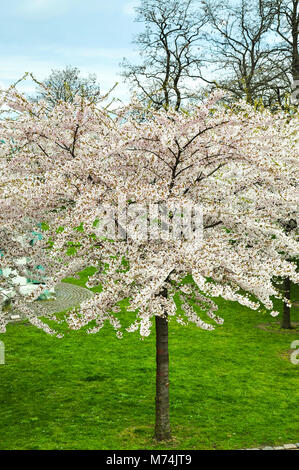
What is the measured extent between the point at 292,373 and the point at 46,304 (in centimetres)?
1024

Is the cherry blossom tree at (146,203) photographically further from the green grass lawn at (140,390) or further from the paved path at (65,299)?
the paved path at (65,299)

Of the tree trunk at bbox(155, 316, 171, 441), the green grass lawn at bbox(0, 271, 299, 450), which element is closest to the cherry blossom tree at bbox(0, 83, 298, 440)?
the tree trunk at bbox(155, 316, 171, 441)

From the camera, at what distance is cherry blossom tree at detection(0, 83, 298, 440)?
7086mm

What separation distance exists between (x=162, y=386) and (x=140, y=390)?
2.55m

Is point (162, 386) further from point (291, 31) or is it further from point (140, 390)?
point (291, 31)

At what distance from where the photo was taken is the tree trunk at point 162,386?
8406 mm

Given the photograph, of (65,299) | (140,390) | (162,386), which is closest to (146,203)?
(162,386)

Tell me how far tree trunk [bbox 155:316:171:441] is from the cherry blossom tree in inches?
0.7

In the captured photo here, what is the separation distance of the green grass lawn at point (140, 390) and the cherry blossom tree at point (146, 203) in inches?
46.2

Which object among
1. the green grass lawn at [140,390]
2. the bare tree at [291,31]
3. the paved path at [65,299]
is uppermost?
the bare tree at [291,31]

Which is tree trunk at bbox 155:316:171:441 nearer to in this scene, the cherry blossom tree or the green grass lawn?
the cherry blossom tree

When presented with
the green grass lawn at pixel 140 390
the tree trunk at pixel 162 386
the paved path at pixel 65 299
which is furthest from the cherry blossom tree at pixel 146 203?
the paved path at pixel 65 299
